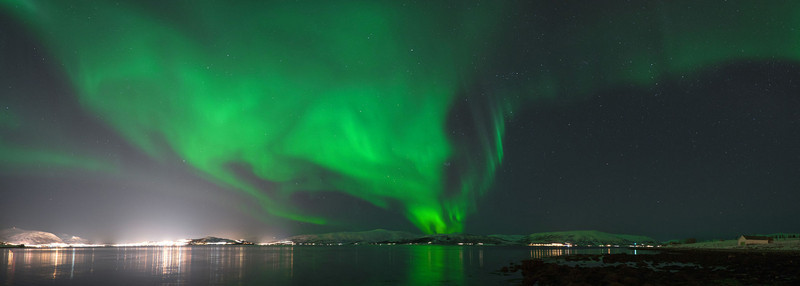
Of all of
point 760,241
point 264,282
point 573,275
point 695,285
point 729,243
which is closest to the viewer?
point 695,285

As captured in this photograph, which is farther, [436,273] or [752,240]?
[752,240]

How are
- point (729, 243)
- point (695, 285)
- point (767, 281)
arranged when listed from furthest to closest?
point (729, 243) < point (767, 281) < point (695, 285)

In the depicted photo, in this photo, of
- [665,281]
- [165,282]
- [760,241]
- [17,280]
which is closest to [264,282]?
[165,282]

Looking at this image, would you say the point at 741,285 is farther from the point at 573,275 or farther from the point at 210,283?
the point at 210,283

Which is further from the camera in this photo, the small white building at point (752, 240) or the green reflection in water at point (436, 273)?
the small white building at point (752, 240)

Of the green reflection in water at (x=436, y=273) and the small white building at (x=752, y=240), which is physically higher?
the green reflection in water at (x=436, y=273)

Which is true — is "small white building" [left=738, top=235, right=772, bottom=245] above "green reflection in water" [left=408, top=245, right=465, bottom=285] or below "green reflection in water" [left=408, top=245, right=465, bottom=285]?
below

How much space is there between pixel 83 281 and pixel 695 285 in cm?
5250

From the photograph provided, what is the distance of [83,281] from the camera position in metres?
43.7

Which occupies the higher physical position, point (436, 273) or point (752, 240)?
point (436, 273)

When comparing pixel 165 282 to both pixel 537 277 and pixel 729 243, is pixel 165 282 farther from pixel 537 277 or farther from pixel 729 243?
pixel 729 243

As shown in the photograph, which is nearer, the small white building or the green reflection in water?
the green reflection in water

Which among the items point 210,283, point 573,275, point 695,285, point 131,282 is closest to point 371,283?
point 210,283

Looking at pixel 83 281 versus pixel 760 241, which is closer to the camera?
pixel 83 281
